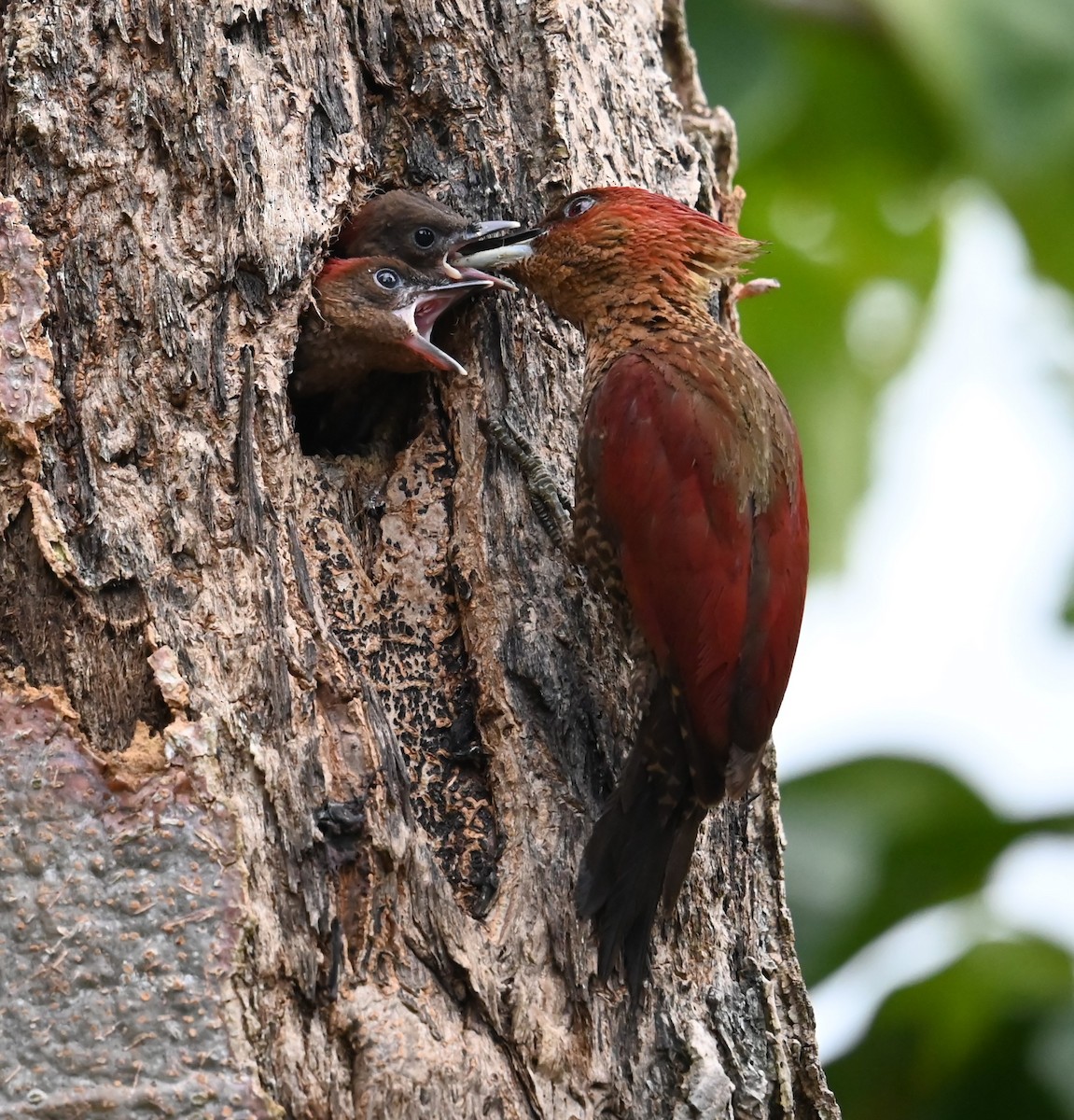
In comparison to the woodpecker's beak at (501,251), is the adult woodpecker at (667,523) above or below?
below

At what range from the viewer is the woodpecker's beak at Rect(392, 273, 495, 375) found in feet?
12.8

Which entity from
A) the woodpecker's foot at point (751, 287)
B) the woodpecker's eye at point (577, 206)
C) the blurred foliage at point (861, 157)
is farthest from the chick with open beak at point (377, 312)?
the blurred foliage at point (861, 157)

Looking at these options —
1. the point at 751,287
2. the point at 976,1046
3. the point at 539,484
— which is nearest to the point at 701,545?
the point at 539,484

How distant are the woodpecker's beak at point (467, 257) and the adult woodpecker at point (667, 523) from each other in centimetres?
3

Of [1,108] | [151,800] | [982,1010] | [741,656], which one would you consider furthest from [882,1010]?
[1,108]

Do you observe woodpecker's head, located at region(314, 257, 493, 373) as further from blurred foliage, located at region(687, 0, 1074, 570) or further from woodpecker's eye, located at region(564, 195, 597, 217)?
blurred foliage, located at region(687, 0, 1074, 570)

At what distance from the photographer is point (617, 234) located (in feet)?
12.9

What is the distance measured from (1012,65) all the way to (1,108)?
2979 millimetres

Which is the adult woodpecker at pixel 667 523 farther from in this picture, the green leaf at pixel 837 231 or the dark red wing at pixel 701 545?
the green leaf at pixel 837 231

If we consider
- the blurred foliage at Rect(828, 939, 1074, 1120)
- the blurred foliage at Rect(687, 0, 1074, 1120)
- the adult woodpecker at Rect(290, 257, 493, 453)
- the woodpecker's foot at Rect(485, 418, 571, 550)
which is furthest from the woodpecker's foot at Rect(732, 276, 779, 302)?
the blurred foliage at Rect(828, 939, 1074, 1120)

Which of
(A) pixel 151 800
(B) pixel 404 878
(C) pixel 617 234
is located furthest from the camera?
(C) pixel 617 234

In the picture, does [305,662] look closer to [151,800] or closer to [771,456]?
[151,800]

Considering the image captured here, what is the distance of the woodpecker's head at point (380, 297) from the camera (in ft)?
12.9

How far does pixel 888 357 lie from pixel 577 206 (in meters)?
3.29
